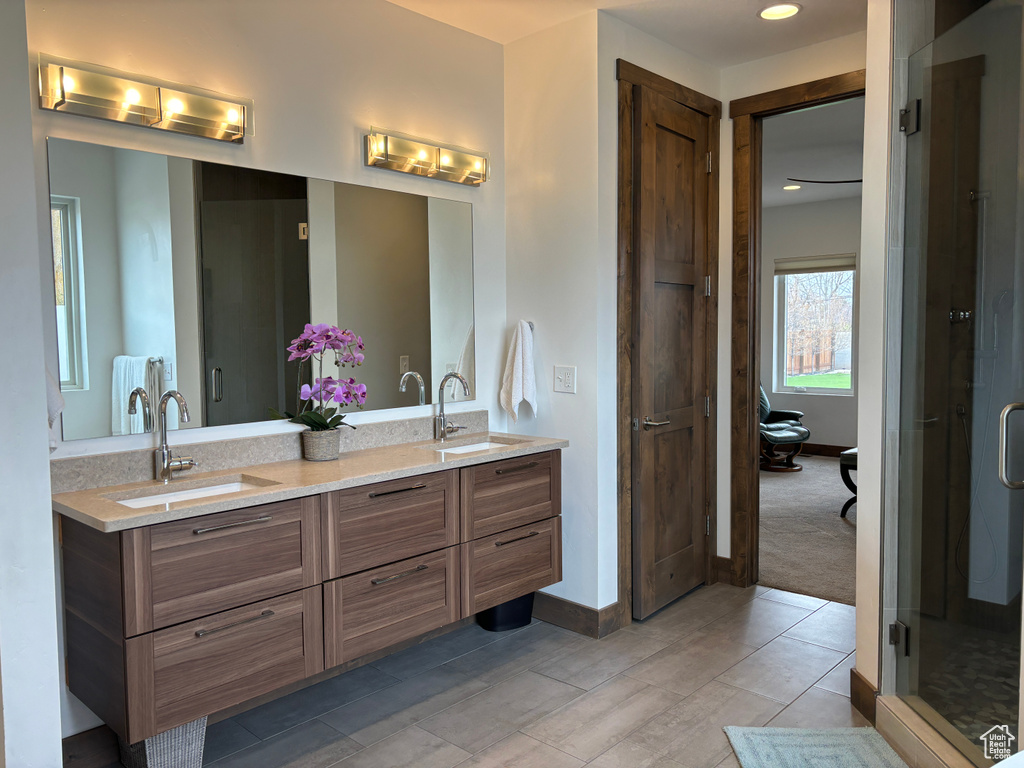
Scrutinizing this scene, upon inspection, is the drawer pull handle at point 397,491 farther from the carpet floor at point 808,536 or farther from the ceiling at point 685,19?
the carpet floor at point 808,536

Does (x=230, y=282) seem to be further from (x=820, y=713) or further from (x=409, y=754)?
(x=820, y=713)

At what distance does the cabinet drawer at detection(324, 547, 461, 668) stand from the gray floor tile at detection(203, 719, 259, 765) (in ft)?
1.26

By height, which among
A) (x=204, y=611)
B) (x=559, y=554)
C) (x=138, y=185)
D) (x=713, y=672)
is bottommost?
(x=713, y=672)

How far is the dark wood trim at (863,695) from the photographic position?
8.09 ft

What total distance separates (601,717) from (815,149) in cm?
443

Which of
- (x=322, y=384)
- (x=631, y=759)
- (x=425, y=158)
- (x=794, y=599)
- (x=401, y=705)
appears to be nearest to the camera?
(x=631, y=759)

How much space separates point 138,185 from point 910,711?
2827 mm

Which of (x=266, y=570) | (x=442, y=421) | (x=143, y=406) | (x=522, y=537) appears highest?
(x=143, y=406)

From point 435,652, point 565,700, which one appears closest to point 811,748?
point 565,700

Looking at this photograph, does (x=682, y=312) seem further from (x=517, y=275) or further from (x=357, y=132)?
(x=357, y=132)

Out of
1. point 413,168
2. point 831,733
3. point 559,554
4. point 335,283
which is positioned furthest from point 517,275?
point 831,733

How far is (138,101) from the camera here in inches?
89.0

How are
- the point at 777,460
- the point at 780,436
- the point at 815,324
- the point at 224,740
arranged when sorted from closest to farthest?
the point at 224,740 < the point at 780,436 < the point at 777,460 < the point at 815,324

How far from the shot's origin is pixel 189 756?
2117 mm
